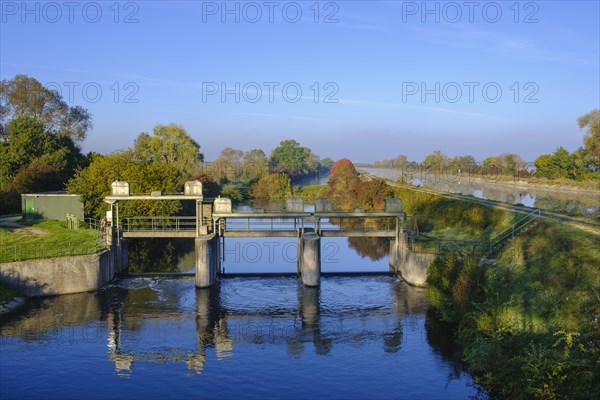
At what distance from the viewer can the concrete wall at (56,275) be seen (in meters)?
38.7

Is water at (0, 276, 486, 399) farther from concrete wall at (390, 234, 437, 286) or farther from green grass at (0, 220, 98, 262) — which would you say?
green grass at (0, 220, 98, 262)

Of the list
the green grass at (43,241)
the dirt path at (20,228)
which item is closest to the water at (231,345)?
the green grass at (43,241)

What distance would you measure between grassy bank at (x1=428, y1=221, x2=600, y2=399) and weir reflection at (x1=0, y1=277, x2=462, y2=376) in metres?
2.19

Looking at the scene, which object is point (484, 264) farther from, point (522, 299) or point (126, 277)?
point (126, 277)

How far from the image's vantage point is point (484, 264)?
37.1 meters

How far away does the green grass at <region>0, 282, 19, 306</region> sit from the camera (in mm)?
36481

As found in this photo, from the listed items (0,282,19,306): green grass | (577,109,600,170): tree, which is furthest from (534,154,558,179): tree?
(0,282,19,306): green grass

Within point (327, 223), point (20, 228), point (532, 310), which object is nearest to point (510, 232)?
point (532, 310)

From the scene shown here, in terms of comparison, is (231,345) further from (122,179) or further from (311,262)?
(122,179)

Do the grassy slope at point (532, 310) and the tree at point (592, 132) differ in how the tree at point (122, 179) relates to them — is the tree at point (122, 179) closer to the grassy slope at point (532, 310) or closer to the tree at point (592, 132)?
the grassy slope at point (532, 310)

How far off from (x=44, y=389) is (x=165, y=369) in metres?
5.19

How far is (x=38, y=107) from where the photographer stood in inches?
3622

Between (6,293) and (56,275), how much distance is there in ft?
11.2

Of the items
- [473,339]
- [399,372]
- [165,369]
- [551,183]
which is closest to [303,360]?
[399,372]
